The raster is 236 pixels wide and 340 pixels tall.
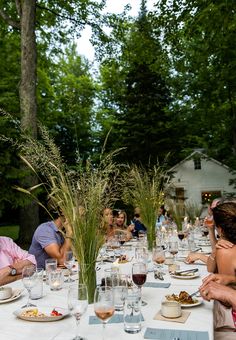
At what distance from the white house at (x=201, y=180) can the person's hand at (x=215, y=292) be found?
64.2 ft

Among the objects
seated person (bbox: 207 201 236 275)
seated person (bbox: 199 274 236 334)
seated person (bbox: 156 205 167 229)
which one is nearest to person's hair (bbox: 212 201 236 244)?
seated person (bbox: 207 201 236 275)

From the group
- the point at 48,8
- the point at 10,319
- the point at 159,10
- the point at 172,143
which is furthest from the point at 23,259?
the point at 172,143

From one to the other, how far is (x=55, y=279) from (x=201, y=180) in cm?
2033

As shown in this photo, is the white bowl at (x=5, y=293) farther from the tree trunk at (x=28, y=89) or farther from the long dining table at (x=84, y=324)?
the tree trunk at (x=28, y=89)

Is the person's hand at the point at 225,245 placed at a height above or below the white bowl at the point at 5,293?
above

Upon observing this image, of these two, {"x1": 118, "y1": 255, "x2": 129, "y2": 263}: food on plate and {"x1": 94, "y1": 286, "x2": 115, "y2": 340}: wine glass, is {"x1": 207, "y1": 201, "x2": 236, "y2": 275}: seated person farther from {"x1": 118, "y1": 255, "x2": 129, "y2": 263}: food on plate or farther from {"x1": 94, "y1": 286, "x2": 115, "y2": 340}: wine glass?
{"x1": 94, "y1": 286, "x2": 115, "y2": 340}: wine glass

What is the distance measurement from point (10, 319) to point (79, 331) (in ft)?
1.35

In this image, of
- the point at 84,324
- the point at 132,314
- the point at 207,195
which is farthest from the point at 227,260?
the point at 207,195

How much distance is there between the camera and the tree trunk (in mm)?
9000

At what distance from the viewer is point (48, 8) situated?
38.7 ft

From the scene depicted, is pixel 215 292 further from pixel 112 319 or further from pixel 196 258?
pixel 196 258

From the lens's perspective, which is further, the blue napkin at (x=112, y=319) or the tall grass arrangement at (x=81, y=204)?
the tall grass arrangement at (x=81, y=204)

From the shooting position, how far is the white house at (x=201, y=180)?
70.9ft

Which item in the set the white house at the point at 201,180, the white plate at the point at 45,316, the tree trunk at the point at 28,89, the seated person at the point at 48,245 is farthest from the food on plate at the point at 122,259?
the white house at the point at 201,180
